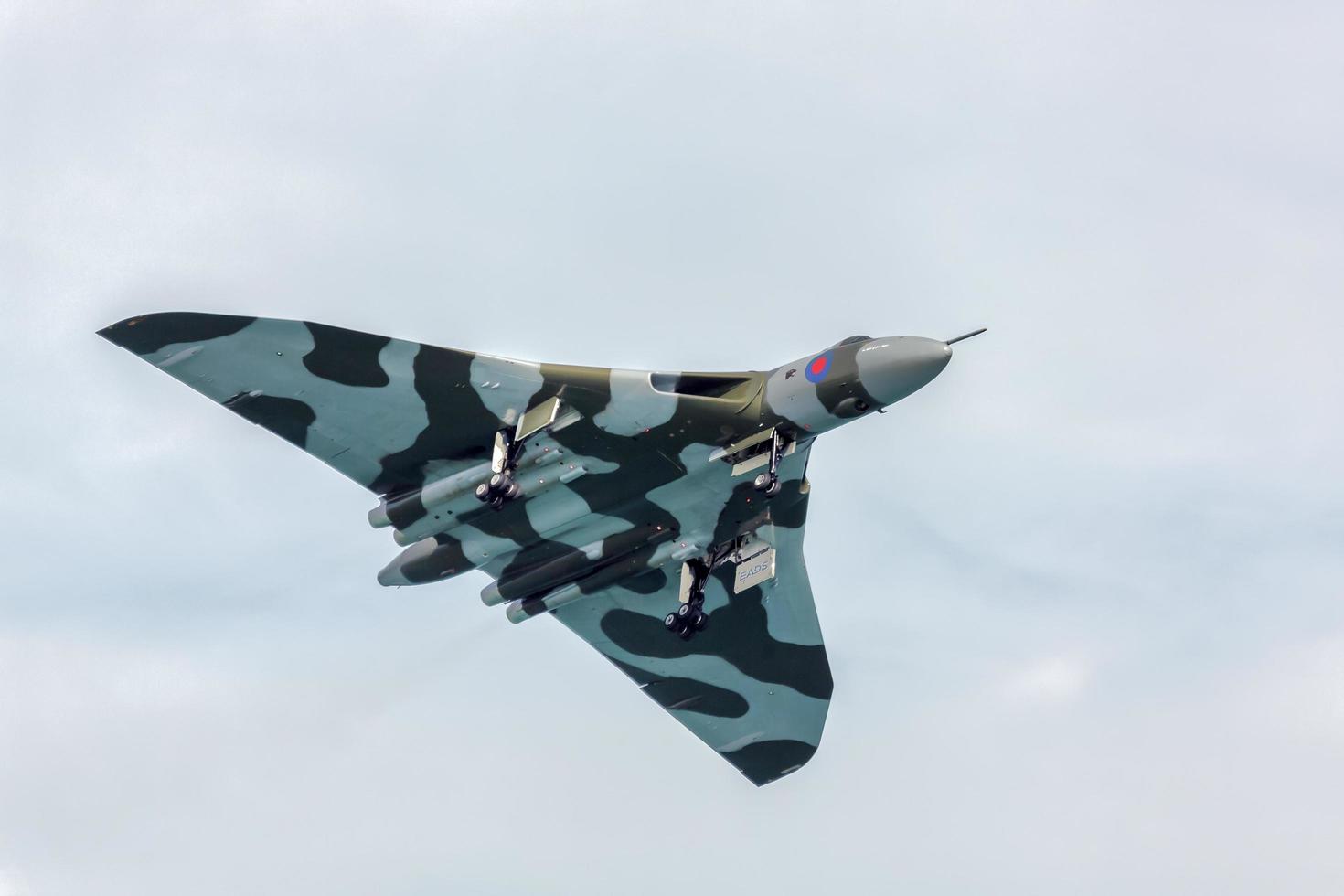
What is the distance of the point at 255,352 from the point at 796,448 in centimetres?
1318

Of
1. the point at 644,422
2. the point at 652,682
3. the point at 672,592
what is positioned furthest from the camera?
the point at 652,682

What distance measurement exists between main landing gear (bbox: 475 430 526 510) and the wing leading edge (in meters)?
6.63

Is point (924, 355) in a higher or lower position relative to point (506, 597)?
higher

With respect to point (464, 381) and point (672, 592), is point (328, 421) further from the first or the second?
point (672, 592)

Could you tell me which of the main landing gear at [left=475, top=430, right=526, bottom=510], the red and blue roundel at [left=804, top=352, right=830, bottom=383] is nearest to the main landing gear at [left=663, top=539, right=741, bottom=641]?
the main landing gear at [left=475, top=430, right=526, bottom=510]

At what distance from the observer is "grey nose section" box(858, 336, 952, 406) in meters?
36.9

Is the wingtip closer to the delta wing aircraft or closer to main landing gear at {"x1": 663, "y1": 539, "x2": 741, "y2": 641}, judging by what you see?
the delta wing aircraft

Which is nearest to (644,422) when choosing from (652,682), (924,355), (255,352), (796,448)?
(796,448)

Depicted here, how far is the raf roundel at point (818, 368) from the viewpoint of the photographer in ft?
124

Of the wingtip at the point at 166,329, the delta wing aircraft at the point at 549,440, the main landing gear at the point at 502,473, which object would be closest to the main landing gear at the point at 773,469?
the delta wing aircraft at the point at 549,440

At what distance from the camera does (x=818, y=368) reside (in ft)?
125

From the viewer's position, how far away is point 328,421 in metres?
41.8

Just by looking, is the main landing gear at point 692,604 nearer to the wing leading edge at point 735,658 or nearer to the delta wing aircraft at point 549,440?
the delta wing aircraft at point 549,440

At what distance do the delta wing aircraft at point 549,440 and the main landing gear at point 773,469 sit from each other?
0.04 metres
